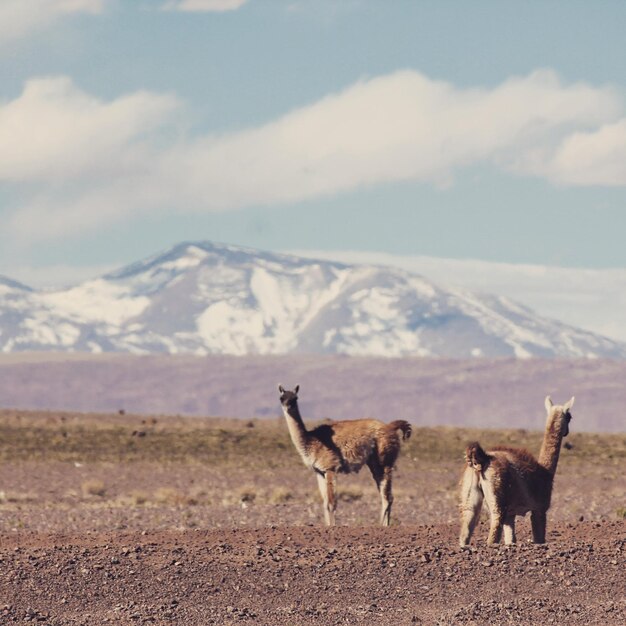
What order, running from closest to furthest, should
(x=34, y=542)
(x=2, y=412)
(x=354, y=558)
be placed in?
(x=354, y=558) < (x=34, y=542) < (x=2, y=412)

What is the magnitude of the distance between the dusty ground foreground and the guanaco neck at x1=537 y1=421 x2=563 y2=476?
3.17 feet

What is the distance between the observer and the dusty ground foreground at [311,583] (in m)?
13.8

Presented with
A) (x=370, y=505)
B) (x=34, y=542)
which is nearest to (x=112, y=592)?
(x=34, y=542)

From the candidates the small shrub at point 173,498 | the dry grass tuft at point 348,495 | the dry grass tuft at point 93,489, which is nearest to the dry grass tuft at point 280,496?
the dry grass tuft at point 348,495

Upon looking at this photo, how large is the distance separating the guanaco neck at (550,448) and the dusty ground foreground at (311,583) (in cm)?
97

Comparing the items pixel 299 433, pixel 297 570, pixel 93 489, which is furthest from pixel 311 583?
pixel 93 489

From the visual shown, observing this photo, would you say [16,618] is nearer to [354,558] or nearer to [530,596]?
[354,558]

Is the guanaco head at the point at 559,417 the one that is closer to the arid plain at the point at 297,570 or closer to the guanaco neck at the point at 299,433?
the arid plain at the point at 297,570

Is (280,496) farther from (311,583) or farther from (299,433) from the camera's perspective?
(311,583)

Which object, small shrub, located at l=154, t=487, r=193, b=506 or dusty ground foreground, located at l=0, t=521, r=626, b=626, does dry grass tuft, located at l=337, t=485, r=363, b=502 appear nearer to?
small shrub, located at l=154, t=487, r=193, b=506

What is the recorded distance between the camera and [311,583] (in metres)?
15.0

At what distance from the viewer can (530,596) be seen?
14.5m

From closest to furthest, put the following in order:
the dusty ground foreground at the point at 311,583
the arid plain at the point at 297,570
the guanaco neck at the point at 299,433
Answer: the dusty ground foreground at the point at 311,583
the arid plain at the point at 297,570
the guanaco neck at the point at 299,433

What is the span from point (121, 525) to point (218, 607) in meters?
11.6
